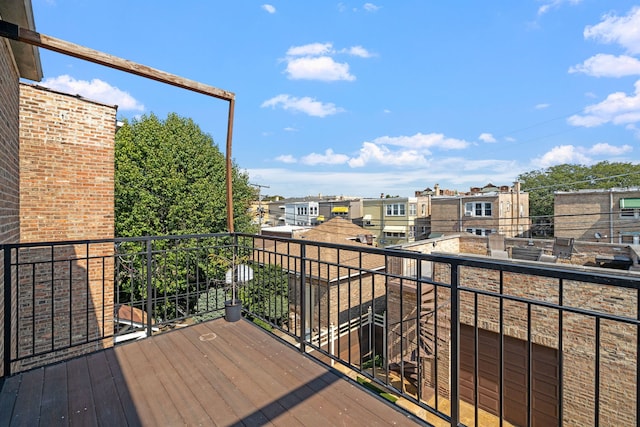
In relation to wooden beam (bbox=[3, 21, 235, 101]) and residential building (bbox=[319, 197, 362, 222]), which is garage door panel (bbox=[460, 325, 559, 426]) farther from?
residential building (bbox=[319, 197, 362, 222])

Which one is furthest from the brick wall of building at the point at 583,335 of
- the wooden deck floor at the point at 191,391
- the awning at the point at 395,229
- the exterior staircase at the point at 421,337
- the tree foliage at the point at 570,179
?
the tree foliage at the point at 570,179

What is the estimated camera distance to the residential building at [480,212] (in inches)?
892

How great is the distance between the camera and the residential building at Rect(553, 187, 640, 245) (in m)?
18.9

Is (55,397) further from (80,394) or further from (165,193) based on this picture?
(165,193)

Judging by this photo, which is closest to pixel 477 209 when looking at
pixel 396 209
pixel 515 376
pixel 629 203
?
pixel 396 209

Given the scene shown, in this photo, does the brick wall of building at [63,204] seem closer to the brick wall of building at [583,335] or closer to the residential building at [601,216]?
the brick wall of building at [583,335]

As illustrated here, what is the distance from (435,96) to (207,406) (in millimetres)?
20202

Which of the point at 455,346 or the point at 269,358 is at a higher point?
the point at 455,346

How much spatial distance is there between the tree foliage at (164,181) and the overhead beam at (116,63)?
8.48 m

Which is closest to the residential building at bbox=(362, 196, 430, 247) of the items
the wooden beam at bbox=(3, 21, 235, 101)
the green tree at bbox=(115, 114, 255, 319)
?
the green tree at bbox=(115, 114, 255, 319)

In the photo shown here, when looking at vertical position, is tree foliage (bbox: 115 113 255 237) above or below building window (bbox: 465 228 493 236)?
above

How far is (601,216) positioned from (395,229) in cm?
1455

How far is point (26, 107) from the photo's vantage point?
5188 millimetres

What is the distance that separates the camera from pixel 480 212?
76.0ft
